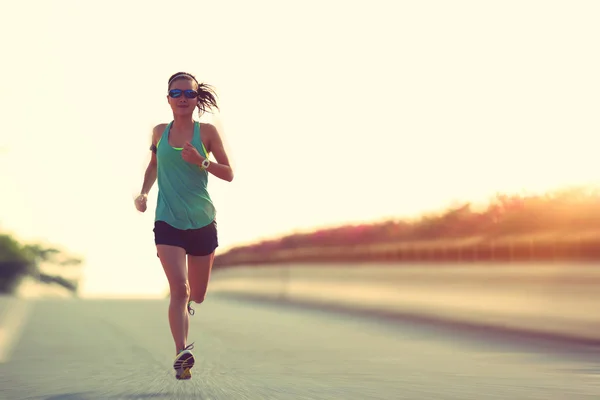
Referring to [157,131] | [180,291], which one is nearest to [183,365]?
[180,291]

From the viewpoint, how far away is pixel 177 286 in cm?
877

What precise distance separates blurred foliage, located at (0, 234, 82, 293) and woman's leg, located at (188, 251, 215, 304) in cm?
9942

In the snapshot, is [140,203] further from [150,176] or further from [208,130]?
[208,130]

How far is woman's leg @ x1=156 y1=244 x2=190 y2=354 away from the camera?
8.71 m

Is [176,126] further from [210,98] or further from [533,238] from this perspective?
[533,238]

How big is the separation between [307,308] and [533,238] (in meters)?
9.78

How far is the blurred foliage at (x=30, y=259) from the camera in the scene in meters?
110

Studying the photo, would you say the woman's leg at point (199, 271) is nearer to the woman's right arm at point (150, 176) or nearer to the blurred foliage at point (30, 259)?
the woman's right arm at point (150, 176)

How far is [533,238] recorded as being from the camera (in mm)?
14648

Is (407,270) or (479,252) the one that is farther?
(407,270)

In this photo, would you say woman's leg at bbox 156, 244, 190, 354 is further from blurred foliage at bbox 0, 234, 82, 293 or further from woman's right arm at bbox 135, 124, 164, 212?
blurred foliage at bbox 0, 234, 82, 293

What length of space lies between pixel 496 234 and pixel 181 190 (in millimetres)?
10210

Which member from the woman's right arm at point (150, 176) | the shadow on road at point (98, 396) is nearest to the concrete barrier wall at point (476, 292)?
the woman's right arm at point (150, 176)

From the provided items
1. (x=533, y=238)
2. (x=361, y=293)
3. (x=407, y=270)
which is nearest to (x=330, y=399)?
(x=533, y=238)
